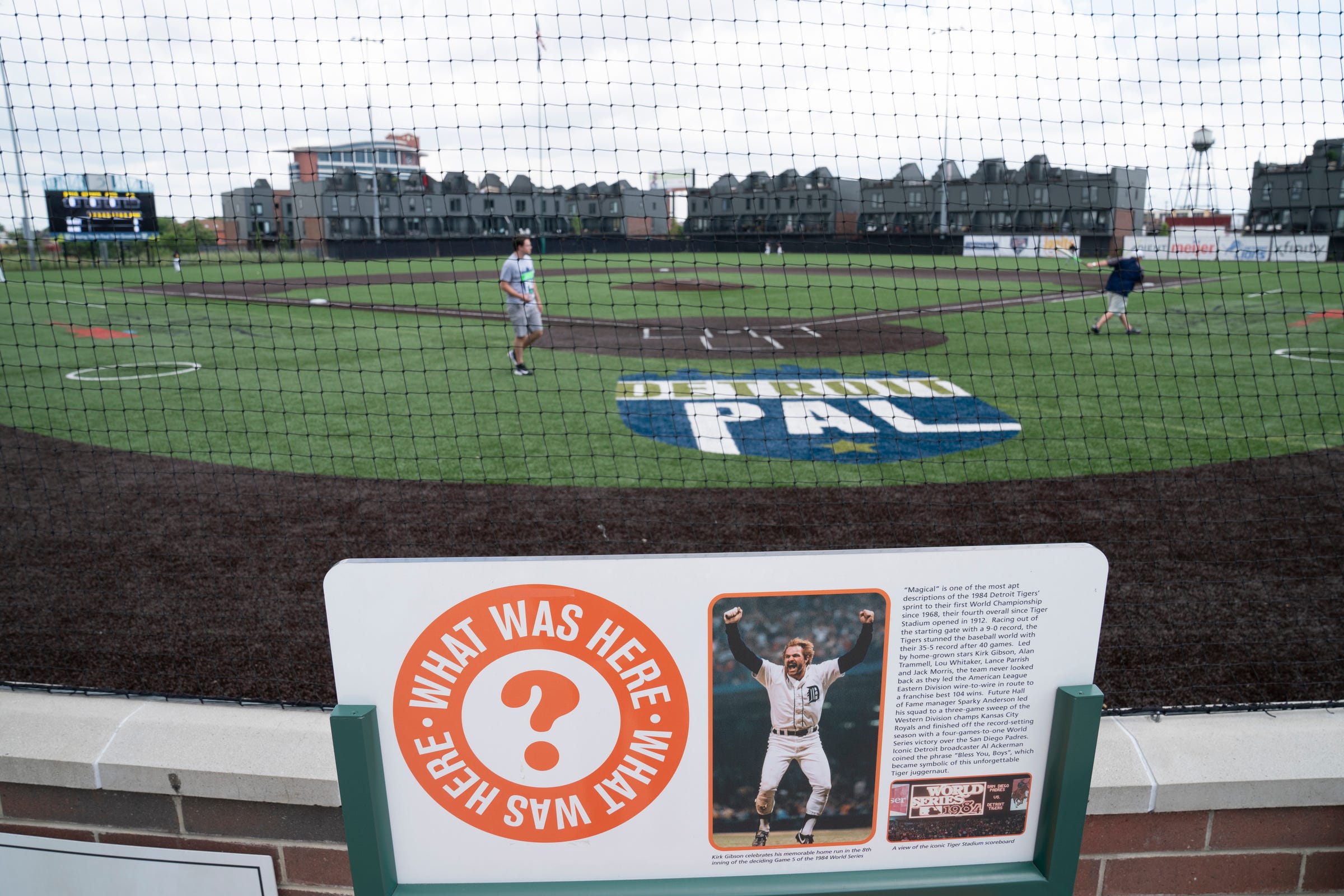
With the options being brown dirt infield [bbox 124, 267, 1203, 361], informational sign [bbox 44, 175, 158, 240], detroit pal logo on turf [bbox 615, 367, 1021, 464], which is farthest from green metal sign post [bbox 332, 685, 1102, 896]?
informational sign [bbox 44, 175, 158, 240]

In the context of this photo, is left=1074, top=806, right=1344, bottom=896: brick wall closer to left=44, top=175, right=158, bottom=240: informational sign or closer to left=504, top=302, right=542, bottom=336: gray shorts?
left=504, top=302, right=542, bottom=336: gray shorts

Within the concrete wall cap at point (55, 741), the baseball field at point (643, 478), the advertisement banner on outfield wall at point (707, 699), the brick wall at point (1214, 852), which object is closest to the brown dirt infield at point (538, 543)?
the baseball field at point (643, 478)

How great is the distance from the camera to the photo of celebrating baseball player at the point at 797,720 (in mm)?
1391

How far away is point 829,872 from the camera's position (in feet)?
→ 4.91

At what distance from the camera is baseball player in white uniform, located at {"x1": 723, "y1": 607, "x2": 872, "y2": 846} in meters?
1.40

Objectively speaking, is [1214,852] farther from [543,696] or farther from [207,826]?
[207,826]

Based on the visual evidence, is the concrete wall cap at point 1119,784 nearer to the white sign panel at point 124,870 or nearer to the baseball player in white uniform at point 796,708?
the baseball player in white uniform at point 796,708

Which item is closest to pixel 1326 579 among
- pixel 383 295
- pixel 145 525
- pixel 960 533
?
pixel 960 533

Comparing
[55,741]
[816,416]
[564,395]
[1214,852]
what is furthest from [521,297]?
[1214,852]

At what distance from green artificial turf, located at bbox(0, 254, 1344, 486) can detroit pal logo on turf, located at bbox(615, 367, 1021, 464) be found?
0.24 m

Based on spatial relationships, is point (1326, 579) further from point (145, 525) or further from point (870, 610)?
point (145, 525)

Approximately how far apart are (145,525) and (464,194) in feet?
10.6

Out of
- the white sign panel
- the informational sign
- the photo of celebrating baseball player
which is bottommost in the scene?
the white sign panel

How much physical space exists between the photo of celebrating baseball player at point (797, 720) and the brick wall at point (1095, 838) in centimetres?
68
